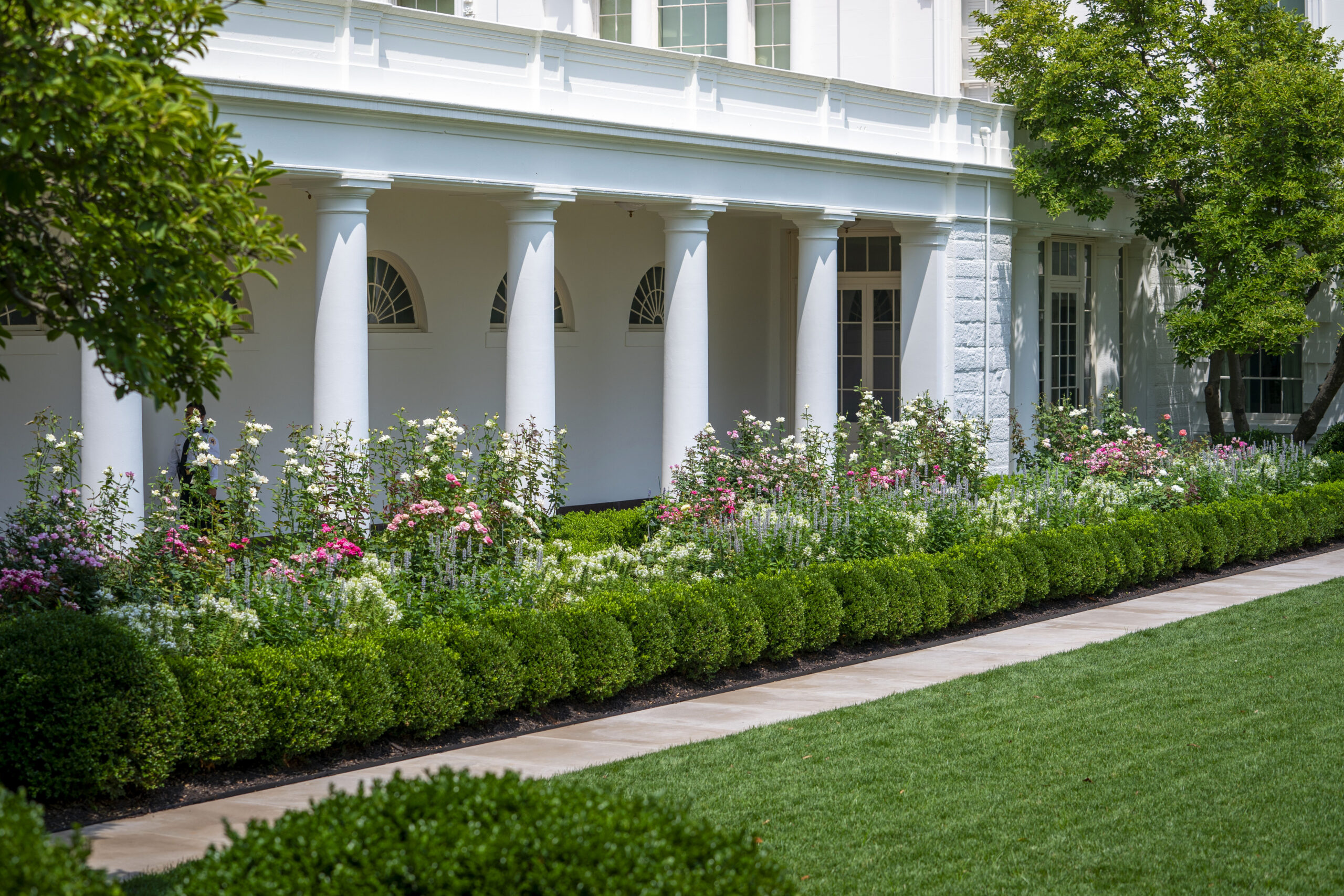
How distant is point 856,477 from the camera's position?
14117 millimetres

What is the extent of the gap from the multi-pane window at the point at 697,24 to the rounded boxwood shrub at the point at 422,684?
46.5 feet

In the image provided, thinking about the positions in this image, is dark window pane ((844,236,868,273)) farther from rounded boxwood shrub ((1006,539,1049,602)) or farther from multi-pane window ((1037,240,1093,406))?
rounded boxwood shrub ((1006,539,1049,602))

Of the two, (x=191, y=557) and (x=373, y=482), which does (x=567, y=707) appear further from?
(x=373, y=482)

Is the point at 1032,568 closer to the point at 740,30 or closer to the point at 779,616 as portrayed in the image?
the point at 779,616

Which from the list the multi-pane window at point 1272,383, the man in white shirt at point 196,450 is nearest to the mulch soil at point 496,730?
the man in white shirt at point 196,450

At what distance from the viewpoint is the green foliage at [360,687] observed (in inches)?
296

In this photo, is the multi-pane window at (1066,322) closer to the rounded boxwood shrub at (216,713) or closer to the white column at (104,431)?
the white column at (104,431)

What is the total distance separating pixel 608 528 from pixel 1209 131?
445 inches

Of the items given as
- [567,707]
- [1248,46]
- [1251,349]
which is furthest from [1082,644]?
[1248,46]

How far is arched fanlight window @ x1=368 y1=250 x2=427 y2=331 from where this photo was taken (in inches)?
667

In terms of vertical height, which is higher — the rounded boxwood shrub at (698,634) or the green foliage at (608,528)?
the green foliage at (608,528)

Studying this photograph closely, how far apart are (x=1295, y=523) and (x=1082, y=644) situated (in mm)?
6912

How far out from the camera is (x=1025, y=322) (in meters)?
21.1

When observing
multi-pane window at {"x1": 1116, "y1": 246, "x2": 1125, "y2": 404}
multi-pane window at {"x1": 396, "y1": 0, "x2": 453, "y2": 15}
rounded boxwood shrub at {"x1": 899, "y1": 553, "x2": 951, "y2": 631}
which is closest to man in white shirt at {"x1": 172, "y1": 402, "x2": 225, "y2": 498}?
rounded boxwood shrub at {"x1": 899, "y1": 553, "x2": 951, "y2": 631}
